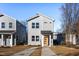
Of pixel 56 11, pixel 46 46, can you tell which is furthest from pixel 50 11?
pixel 46 46

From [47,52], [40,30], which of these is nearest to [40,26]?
[40,30]

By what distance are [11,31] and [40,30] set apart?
4.56 feet

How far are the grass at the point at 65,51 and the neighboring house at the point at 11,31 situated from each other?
164cm

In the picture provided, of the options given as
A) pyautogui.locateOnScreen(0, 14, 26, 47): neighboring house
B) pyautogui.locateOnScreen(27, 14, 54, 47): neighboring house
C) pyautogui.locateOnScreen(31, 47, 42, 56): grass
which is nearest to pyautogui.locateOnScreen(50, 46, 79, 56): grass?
pyautogui.locateOnScreen(31, 47, 42, 56): grass

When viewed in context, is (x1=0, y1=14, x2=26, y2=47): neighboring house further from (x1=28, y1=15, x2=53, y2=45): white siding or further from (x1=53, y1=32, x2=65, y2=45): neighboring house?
(x1=53, y1=32, x2=65, y2=45): neighboring house

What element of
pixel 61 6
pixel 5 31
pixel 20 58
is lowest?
pixel 20 58

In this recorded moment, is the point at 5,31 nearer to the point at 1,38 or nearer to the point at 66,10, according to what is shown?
the point at 1,38

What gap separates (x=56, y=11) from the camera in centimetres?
1675

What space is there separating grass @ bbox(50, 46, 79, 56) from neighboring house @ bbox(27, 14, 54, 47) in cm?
76

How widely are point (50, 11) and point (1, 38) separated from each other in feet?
8.91

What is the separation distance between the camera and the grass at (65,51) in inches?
634

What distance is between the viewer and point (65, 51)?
16422mm

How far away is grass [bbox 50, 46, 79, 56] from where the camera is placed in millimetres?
16094

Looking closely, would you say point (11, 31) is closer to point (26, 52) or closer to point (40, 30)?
point (40, 30)
